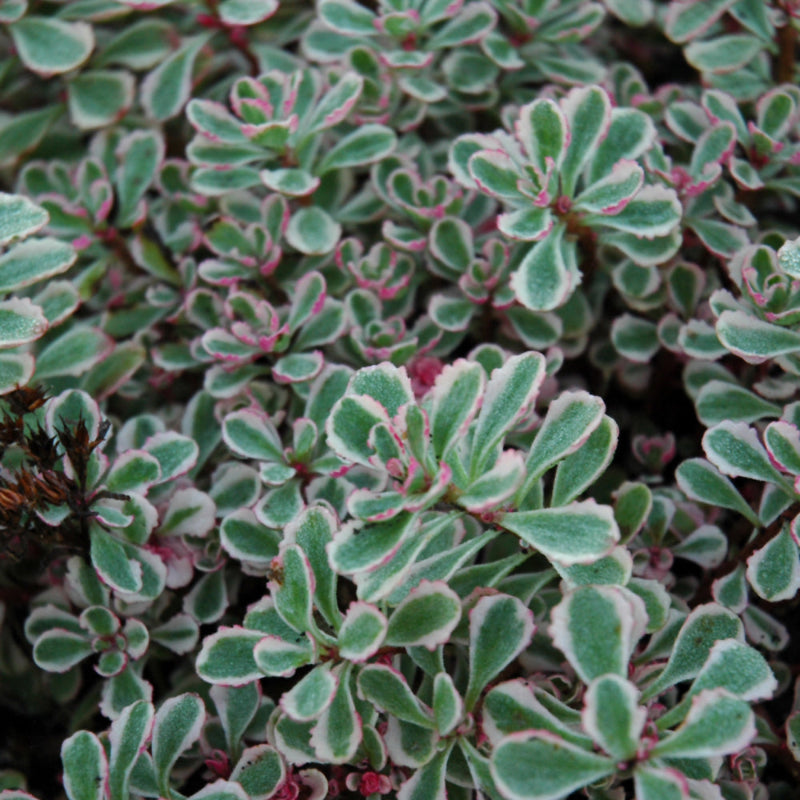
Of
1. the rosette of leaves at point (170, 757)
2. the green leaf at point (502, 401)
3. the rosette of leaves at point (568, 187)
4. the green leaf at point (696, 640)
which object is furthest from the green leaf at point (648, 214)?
the rosette of leaves at point (170, 757)

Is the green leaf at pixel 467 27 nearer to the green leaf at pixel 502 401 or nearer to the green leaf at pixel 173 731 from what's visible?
the green leaf at pixel 502 401

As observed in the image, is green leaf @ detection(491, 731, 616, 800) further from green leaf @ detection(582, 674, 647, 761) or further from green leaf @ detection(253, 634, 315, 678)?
green leaf @ detection(253, 634, 315, 678)

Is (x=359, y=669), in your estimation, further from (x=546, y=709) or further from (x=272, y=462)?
(x=272, y=462)

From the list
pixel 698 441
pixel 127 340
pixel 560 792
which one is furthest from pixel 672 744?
pixel 127 340

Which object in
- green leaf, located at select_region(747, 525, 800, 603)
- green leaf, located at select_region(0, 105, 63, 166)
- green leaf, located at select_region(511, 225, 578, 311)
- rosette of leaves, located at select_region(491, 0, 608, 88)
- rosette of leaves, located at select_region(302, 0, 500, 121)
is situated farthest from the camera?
green leaf, located at select_region(0, 105, 63, 166)

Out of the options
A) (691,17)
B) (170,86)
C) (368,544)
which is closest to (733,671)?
(368,544)

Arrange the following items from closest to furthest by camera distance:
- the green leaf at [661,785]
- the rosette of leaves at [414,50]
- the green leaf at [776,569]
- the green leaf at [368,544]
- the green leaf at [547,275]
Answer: the green leaf at [661,785]
the green leaf at [368,544]
the green leaf at [776,569]
the green leaf at [547,275]
the rosette of leaves at [414,50]

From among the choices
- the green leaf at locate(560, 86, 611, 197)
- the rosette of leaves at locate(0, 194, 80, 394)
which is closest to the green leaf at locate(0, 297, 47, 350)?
the rosette of leaves at locate(0, 194, 80, 394)
